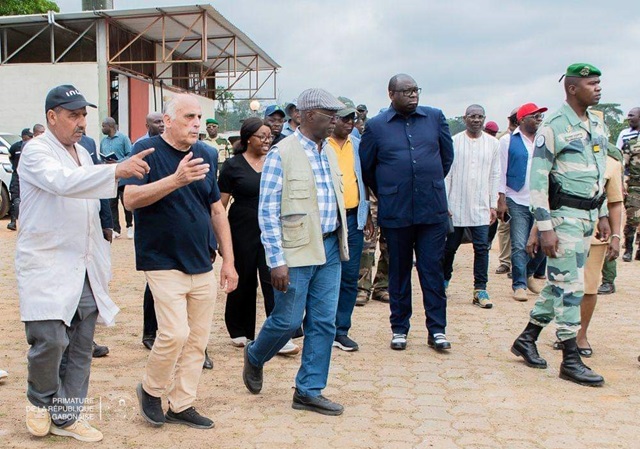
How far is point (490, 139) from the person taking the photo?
7.89m

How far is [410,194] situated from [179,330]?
2.55 m

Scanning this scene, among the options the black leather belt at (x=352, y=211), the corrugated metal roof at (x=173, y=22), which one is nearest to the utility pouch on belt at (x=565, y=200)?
the black leather belt at (x=352, y=211)

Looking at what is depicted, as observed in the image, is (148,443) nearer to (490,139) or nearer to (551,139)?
(551,139)

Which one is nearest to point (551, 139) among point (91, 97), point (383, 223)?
point (383, 223)

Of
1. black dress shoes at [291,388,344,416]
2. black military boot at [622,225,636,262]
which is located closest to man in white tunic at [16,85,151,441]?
black dress shoes at [291,388,344,416]

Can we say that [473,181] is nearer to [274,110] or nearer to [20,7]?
[274,110]

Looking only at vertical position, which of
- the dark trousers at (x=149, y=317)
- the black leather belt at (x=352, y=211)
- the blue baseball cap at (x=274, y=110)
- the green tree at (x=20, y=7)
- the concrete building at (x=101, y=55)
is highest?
the green tree at (x=20, y=7)

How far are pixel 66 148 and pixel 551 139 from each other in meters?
3.29

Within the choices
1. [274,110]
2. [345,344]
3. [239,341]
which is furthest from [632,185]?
[239,341]

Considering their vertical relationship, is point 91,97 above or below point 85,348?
above

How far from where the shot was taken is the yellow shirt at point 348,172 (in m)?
6.04

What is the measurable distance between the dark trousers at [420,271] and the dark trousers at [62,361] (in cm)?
272

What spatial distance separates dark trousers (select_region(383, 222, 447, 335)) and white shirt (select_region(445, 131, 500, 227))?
1721 millimetres

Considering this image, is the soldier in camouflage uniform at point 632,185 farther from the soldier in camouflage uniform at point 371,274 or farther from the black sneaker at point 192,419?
the black sneaker at point 192,419
